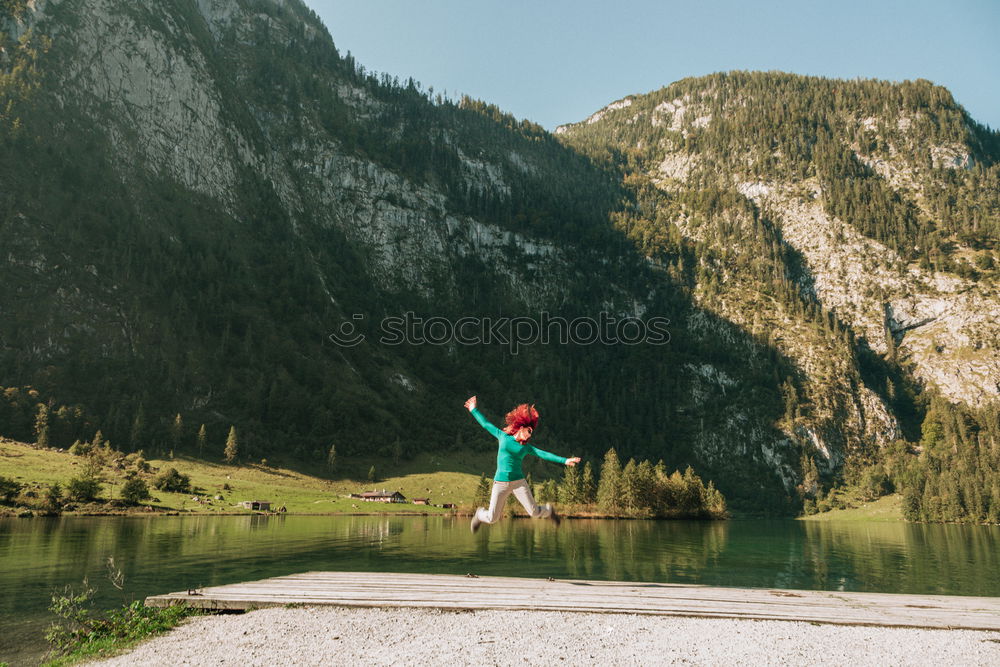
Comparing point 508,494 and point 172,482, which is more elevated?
point 508,494

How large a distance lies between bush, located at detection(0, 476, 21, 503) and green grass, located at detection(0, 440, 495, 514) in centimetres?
330

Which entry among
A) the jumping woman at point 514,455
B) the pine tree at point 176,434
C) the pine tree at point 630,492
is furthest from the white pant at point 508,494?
the pine tree at point 176,434

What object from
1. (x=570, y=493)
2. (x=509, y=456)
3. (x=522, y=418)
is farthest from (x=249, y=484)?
(x=522, y=418)

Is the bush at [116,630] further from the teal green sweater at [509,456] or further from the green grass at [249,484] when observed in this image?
the green grass at [249,484]

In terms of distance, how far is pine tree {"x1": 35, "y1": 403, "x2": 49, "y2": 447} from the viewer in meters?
148

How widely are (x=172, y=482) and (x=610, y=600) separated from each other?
142 metres

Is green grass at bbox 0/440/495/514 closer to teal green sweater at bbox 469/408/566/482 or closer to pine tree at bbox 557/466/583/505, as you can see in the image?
pine tree at bbox 557/466/583/505

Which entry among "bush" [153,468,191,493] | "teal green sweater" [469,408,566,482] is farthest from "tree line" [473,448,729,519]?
"teal green sweater" [469,408,566,482]

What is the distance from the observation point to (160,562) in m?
38.5

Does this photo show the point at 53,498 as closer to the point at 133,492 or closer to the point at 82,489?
the point at 82,489

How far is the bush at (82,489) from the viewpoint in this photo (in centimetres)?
10494

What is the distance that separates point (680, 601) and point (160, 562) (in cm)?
3580

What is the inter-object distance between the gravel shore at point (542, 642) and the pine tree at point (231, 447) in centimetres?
17351

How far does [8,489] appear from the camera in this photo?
97.3 meters
